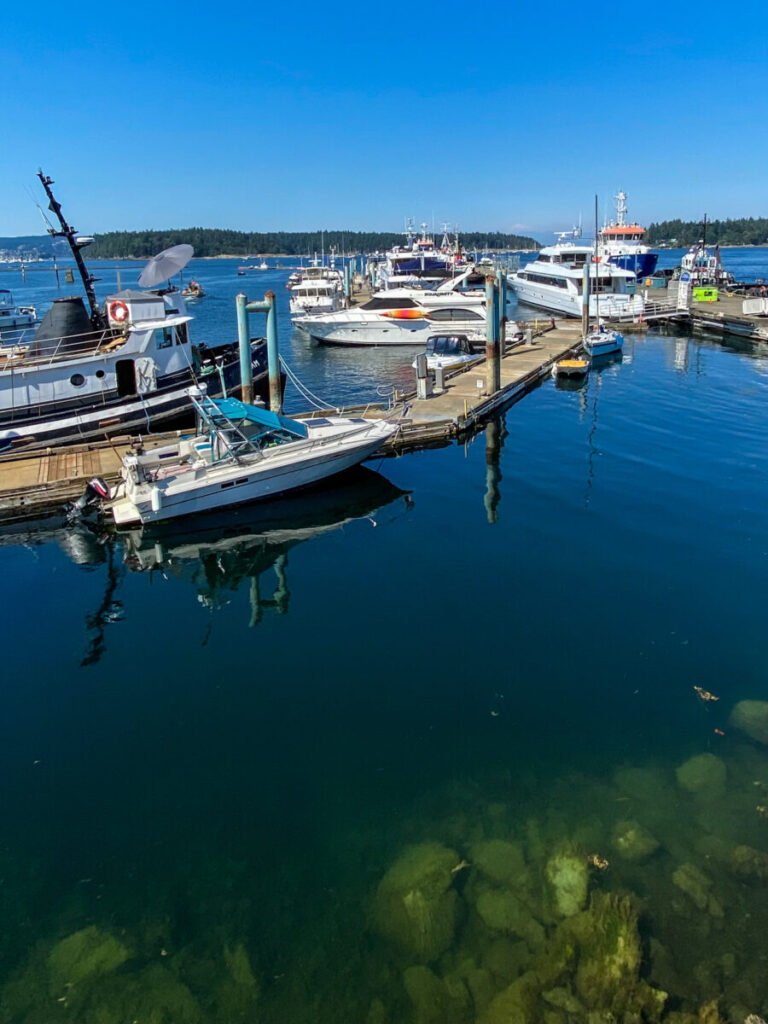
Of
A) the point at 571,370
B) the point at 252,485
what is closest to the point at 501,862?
the point at 252,485

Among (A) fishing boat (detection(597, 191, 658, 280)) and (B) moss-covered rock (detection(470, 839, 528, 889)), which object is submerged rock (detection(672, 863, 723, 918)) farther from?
(A) fishing boat (detection(597, 191, 658, 280))

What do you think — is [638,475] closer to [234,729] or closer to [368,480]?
[368,480]

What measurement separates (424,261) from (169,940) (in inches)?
3101

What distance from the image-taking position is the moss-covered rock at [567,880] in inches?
316

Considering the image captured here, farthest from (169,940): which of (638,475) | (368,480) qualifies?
(638,475)

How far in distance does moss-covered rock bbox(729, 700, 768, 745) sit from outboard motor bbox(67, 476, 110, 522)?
15806 millimetres

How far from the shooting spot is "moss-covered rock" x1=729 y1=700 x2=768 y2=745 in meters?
10.7

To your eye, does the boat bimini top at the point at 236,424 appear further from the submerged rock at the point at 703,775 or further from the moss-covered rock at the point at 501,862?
the submerged rock at the point at 703,775

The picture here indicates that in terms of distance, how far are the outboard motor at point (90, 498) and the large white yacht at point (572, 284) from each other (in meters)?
40.0

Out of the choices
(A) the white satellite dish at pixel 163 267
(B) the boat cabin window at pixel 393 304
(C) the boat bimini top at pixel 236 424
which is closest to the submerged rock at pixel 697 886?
(C) the boat bimini top at pixel 236 424

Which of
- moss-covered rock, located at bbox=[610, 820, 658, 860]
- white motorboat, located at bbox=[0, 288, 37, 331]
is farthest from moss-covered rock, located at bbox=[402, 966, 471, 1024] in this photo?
white motorboat, located at bbox=[0, 288, 37, 331]

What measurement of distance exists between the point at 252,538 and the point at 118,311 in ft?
39.1

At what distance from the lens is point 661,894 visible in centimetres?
816

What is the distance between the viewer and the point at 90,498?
19172mm
